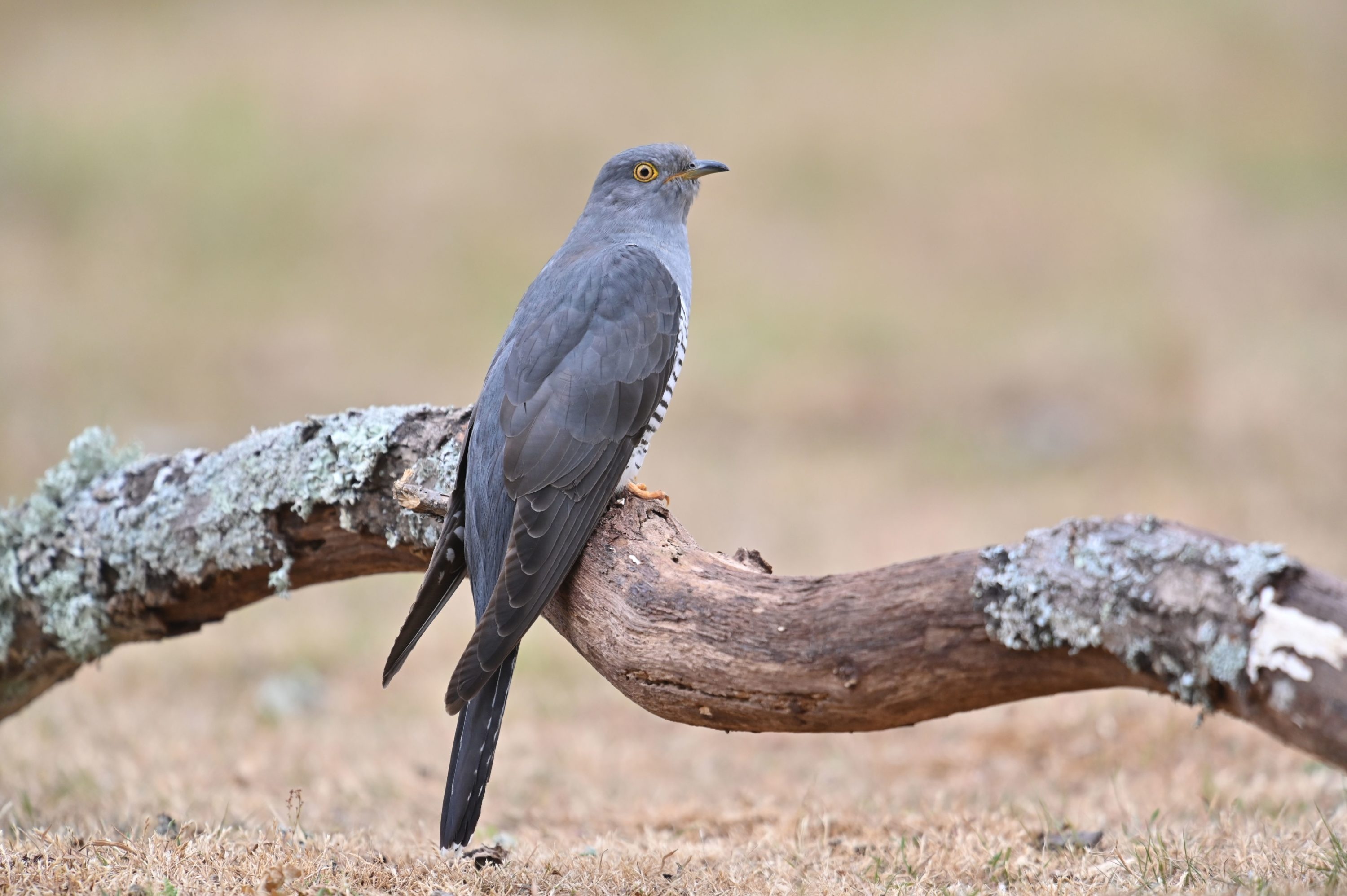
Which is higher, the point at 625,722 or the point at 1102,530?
the point at 625,722

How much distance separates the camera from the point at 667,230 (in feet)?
15.1

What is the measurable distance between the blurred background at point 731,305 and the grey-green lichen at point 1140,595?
184 centimetres

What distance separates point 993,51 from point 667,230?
13847mm

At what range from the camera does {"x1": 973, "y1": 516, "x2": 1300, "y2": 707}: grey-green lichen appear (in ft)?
7.23

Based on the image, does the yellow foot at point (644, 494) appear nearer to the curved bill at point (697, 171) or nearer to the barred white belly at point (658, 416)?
the barred white belly at point (658, 416)

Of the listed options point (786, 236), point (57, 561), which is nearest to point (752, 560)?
point (57, 561)

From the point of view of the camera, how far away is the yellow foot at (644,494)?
355 cm

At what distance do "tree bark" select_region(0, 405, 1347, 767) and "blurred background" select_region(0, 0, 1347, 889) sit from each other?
0.86m

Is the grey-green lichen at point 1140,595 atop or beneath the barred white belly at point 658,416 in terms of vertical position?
beneath

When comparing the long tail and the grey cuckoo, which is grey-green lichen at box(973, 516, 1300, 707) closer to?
the grey cuckoo

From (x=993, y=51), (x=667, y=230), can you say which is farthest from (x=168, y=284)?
(x=993, y=51)

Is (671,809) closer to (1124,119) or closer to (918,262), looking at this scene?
(918,262)

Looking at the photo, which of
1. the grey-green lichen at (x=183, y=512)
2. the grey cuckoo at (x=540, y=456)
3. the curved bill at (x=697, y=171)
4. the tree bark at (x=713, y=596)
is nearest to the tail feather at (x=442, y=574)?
the grey cuckoo at (x=540, y=456)

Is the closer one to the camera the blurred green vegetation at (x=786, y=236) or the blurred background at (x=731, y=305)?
the blurred background at (x=731, y=305)
